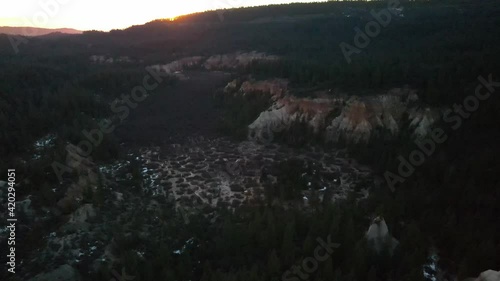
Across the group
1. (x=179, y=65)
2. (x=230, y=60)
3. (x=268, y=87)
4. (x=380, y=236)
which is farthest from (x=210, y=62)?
(x=380, y=236)

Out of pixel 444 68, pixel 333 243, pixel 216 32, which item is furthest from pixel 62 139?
pixel 216 32

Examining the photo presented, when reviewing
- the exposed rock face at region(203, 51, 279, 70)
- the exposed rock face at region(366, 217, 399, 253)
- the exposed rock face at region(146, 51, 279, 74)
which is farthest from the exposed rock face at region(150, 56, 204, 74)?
the exposed rock face at region(366, 217, 399, 253)

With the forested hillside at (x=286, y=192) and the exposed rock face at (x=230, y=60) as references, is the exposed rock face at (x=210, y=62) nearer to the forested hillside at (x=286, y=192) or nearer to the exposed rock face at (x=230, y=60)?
the exposed rock face at (x=230, y=60)

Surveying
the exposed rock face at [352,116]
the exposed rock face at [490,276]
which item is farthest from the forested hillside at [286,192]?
the exposed rock face at [490,276]

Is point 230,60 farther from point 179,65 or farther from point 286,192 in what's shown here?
point 286,192

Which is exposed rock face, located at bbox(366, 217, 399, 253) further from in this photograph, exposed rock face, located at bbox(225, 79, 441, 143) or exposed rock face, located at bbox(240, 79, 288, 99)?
exposed rock face, located at bbox(240, 79, 288, 99)

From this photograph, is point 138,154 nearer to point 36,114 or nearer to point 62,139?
point 62,139

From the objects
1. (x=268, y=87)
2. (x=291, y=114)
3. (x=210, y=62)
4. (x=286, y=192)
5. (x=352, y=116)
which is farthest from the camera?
(x=210, y=62)
